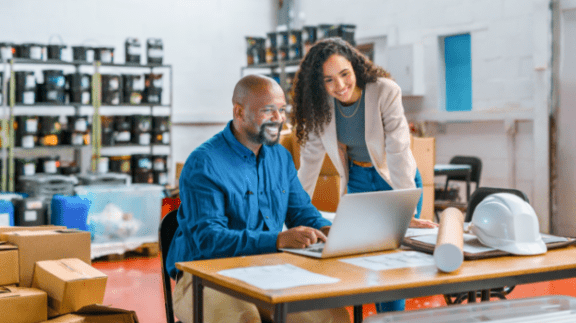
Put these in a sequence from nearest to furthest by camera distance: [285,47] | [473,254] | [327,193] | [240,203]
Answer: [473,254] < [240,203] < [327,193] < [285,47]

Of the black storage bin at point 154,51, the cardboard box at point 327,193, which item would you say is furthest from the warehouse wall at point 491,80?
the cardboard box at point 327,193

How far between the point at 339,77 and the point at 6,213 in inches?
141

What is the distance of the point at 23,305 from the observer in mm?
2369

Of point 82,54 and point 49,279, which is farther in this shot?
point 82,54

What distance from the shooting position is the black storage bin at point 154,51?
675 centimetres

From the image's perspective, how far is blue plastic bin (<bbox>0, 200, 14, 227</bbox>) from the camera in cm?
511

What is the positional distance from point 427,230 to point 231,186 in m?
0.72

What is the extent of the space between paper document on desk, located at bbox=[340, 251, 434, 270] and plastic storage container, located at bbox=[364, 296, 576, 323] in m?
0.13

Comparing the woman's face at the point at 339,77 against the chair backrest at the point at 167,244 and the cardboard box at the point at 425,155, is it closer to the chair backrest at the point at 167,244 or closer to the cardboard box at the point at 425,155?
the chair backrest at the point at 167,244

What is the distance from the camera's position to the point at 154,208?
5801 millimetres

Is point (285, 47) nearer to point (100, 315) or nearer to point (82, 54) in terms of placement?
point (82, 54)

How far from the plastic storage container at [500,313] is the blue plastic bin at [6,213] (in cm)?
433

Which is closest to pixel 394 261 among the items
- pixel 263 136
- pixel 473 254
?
pixel 473 254

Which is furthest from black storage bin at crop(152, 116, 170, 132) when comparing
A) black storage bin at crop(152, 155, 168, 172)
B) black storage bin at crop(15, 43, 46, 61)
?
black storage bin at crop(15, 43, 46, 61)
